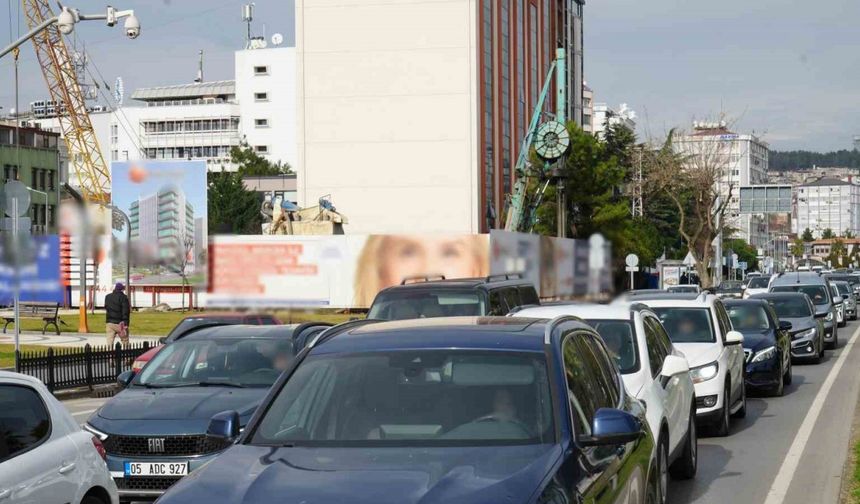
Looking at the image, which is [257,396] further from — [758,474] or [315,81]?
[315,81]

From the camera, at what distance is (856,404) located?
59.5 ft

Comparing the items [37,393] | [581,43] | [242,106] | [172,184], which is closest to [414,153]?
[172,184]

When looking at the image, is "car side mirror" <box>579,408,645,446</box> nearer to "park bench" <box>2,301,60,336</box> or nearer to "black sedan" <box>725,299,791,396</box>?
"black sedan" <box>725,299,791,396</box>

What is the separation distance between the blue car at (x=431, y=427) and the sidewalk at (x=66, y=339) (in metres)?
30.9

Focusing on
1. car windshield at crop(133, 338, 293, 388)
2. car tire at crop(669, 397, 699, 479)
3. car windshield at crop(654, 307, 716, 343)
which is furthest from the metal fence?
car tire at crop(669, 397, 699, 479)

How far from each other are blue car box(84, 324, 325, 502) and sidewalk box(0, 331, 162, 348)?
24759mm

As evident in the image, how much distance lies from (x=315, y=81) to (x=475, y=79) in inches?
376

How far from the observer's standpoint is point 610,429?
18.6ft

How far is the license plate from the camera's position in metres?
9.58

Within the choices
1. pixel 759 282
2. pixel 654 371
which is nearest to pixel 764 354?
pixel 654 371

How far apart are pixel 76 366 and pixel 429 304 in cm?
842

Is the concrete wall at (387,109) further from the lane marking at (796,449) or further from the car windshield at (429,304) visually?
the car windshield at (429,304)

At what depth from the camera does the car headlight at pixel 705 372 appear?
46.4 ft

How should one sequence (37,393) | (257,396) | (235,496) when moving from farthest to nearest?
1. (257,396)
2. (37,393)
3. (235,496)
